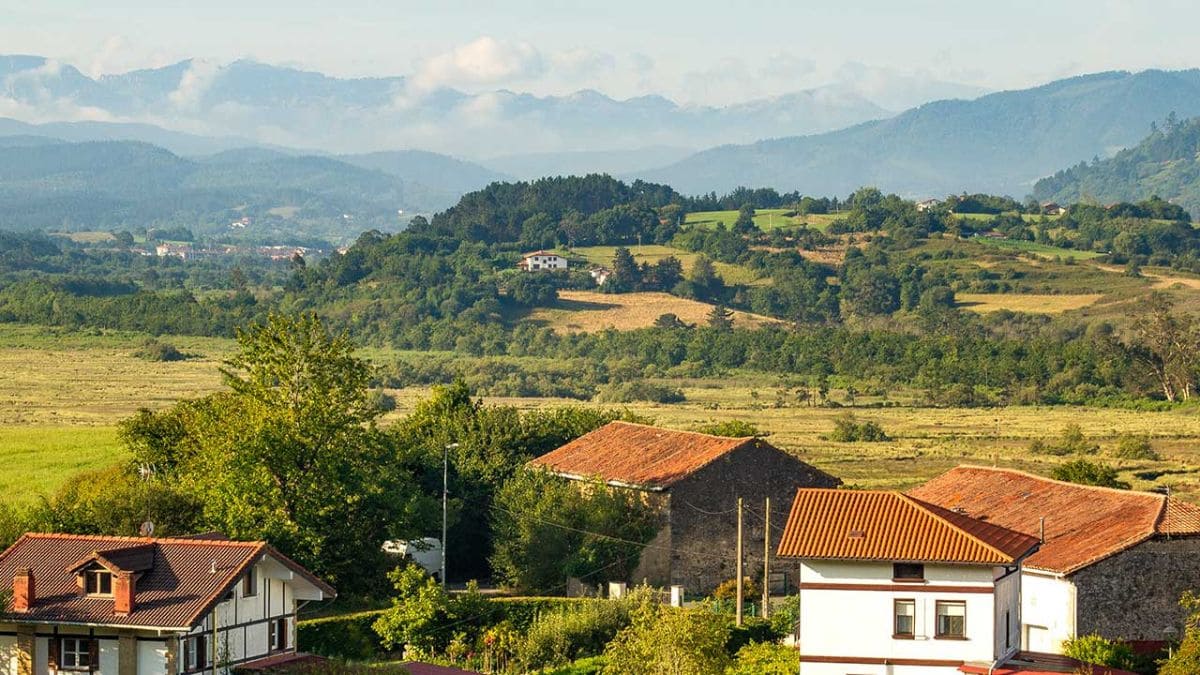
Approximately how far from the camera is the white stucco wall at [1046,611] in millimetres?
43656

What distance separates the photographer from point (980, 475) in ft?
178

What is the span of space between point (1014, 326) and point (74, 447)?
98168mm

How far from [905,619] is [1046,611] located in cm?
637

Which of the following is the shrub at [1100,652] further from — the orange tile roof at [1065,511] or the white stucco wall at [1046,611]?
the orange tile roof at [1065,511]

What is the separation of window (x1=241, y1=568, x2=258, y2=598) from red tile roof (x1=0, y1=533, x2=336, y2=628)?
41 centimetres

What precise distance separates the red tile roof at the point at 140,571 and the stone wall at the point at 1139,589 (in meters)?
16.9

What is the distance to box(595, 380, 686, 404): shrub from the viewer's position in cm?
12838

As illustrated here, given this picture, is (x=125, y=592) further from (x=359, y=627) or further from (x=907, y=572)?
(x=907, y=572)

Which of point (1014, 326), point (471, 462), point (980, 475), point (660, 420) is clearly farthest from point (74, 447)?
point (1014, 326)

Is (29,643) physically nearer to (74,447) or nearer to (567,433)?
(567,433)

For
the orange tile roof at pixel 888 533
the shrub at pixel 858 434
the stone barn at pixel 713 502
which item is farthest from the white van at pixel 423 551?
the shrub at pixel 858 434

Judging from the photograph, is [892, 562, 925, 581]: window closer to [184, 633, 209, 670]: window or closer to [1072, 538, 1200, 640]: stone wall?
[1072, 538, 1200, 640]: stone wall

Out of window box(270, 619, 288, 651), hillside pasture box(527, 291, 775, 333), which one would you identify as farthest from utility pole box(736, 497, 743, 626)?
hillside pasture box(527, 291, 775, 333)

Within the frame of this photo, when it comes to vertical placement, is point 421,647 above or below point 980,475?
below
